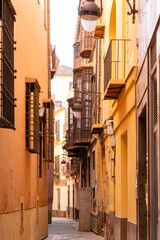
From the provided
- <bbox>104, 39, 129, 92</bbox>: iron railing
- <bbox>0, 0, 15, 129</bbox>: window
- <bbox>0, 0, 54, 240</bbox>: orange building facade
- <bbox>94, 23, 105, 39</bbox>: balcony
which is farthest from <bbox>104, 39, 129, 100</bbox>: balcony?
<bbox>94, 23, 105, 39</bbox>: balcony

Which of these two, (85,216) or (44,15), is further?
(85,216)

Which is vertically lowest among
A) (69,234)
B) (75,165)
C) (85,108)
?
(69,234)

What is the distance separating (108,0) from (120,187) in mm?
6010

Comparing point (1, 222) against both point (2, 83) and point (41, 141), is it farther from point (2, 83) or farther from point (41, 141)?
point (41, 141)

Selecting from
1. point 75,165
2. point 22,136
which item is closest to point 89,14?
point 22,136

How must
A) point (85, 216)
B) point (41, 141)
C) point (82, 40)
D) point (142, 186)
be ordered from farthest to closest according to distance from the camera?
point (82, 40)
point (85, 216)
point (41, 141)
point (142, 186)

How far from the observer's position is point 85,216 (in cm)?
2527

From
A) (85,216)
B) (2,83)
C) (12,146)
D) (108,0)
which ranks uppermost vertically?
(108,0)

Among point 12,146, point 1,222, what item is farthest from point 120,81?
point 1,222

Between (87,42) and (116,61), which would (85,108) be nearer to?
(87,42)

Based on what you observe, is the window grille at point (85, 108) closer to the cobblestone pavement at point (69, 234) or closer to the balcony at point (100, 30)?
the cobblestone pavement at point (69, 234)

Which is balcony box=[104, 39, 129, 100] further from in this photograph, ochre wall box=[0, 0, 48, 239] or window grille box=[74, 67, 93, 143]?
window grille box=[74, 67, 93, 143]

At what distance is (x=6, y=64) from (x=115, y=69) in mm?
4644

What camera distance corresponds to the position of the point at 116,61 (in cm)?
1365
